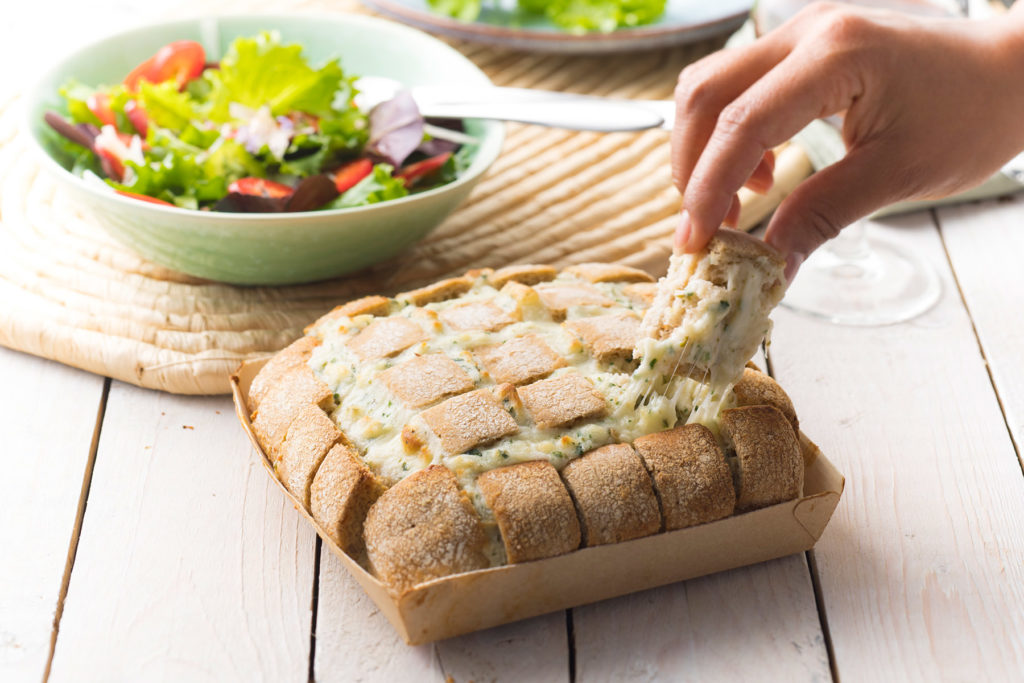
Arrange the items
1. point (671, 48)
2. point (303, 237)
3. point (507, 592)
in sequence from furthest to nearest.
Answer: point (671, 48), point (303, 237), point (507, 592)

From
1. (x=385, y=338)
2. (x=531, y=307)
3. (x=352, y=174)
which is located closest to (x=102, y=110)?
(x=352, y=174)

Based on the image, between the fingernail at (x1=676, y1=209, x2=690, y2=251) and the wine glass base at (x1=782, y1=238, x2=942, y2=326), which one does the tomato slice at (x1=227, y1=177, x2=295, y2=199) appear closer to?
the fingernail at (x1=676, y1=209, x2=690, y2=251)

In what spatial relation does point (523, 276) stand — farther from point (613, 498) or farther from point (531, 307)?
point (613, 498)

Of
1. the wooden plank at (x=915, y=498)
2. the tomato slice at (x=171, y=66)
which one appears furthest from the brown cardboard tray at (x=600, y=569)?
the tomato slice at (x=171, y=66)

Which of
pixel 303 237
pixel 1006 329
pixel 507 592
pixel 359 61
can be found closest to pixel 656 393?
pixel 507 592

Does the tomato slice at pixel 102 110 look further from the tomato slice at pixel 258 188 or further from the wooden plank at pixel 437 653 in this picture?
the wooden plank at pixel 437 653

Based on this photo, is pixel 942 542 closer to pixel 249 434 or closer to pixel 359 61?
pixel 249 434
